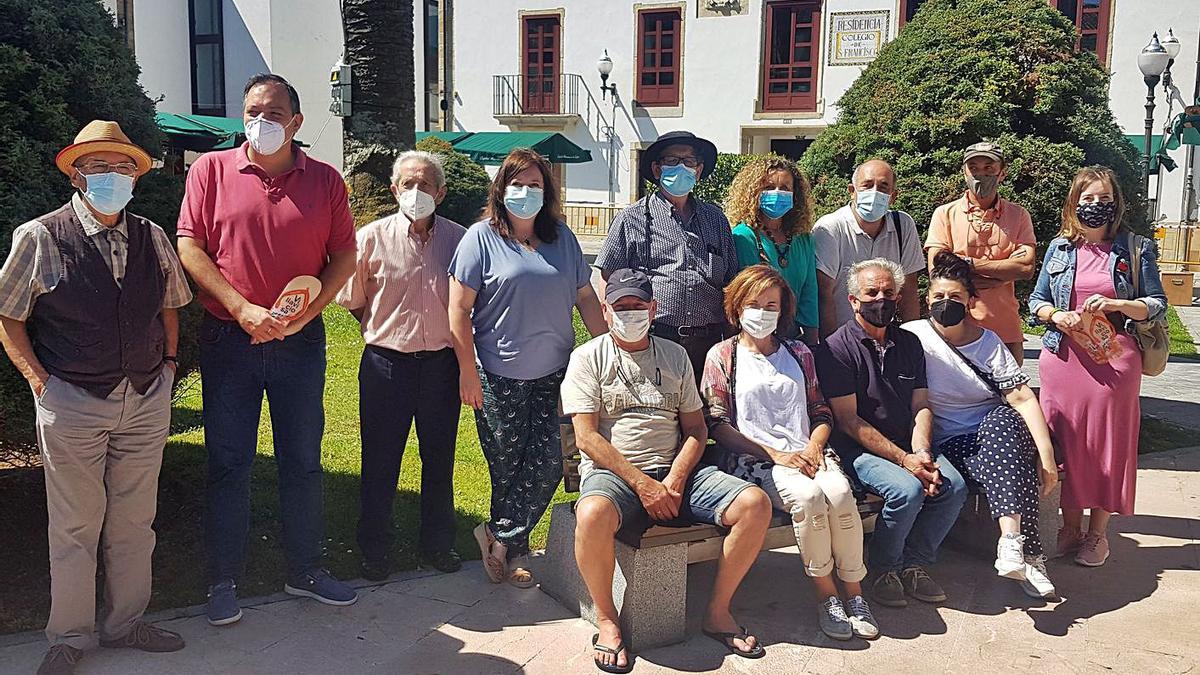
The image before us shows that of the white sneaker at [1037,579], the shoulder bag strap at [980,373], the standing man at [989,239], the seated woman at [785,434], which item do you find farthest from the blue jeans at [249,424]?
the standing man at [989,239]

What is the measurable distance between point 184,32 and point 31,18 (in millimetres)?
28639

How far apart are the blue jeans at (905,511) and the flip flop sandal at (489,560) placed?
1.69 m

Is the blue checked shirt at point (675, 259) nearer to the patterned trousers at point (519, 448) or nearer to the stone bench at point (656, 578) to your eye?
the patterned trousers at point (519, 448)

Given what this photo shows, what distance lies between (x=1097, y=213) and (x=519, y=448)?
10.2ft

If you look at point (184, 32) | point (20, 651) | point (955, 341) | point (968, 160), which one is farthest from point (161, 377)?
point (184, 32)

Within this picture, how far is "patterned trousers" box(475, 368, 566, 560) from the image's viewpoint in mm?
4711

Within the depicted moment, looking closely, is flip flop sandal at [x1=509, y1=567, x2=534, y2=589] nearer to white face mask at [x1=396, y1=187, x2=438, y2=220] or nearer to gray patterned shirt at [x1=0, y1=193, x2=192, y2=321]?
white face mask at [x1=396, y1=187, x2=438, y2=220]

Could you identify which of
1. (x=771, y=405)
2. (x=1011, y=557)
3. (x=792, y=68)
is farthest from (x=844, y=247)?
(x=792, y=68)

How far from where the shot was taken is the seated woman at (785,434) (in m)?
4.39

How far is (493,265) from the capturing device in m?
4.62

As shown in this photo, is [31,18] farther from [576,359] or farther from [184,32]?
[184,32]

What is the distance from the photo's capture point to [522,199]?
4.62m

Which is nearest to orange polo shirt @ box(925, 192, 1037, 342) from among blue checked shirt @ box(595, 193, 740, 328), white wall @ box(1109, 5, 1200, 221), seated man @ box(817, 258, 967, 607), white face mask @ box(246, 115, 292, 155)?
seated man @ box(817, 258, 967, 607)

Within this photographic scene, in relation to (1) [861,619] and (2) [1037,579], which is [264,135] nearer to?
(1) [861,619]
